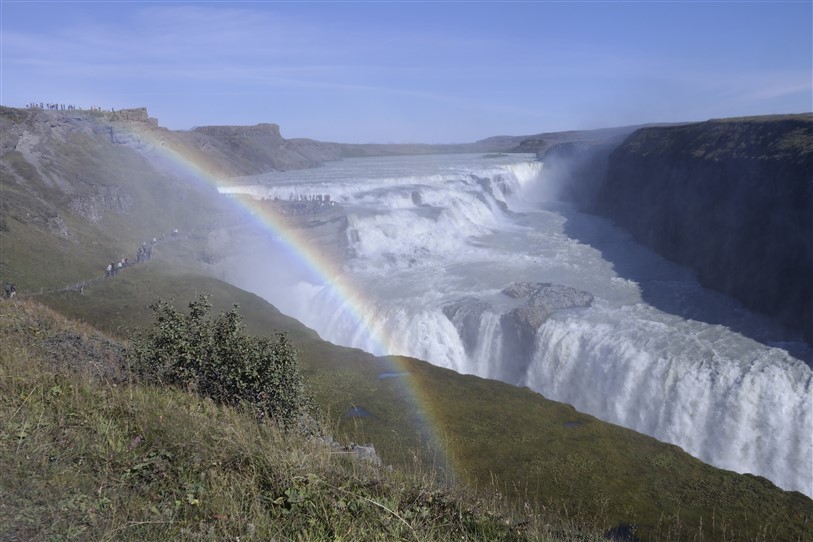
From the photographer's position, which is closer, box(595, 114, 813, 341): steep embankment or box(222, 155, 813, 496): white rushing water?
box(222, 155, 813, 496): white rushing water

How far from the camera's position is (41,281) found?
92.8ft

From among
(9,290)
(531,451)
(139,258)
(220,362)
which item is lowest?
(531,451)

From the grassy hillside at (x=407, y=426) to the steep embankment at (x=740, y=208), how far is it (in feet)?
51.7

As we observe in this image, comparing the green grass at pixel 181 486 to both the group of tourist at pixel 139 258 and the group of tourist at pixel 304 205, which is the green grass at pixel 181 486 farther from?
the group of tourist at pixel 304 205

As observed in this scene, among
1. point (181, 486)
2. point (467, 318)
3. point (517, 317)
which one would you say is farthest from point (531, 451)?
point (467, 318)

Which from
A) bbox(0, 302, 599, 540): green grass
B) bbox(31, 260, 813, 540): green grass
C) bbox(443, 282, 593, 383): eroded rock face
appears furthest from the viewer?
bbox(443, 282, 593, 383): eroded rock face

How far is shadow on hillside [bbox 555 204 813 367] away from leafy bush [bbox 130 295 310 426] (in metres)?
22.7

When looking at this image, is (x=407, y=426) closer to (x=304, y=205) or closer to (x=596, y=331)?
(x=596, y=331)

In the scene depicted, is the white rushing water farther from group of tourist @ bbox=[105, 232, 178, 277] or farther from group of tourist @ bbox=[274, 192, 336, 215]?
group of tourist @ bbox=[105, 232, 178, 277]

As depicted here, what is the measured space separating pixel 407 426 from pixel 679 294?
23625 mm

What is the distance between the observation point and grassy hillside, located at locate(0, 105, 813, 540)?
6.27 m

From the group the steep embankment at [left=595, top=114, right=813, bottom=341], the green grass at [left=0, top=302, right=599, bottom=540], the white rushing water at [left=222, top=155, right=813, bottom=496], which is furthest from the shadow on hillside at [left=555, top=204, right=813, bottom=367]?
the green grass at [left=0, top=302, right=599, bottom=540]

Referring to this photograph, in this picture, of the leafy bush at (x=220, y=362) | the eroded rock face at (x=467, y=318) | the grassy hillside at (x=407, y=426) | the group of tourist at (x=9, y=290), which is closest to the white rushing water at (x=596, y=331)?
the eroded rock face at (x=467, y=318)

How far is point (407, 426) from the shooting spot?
16766 millimetres
